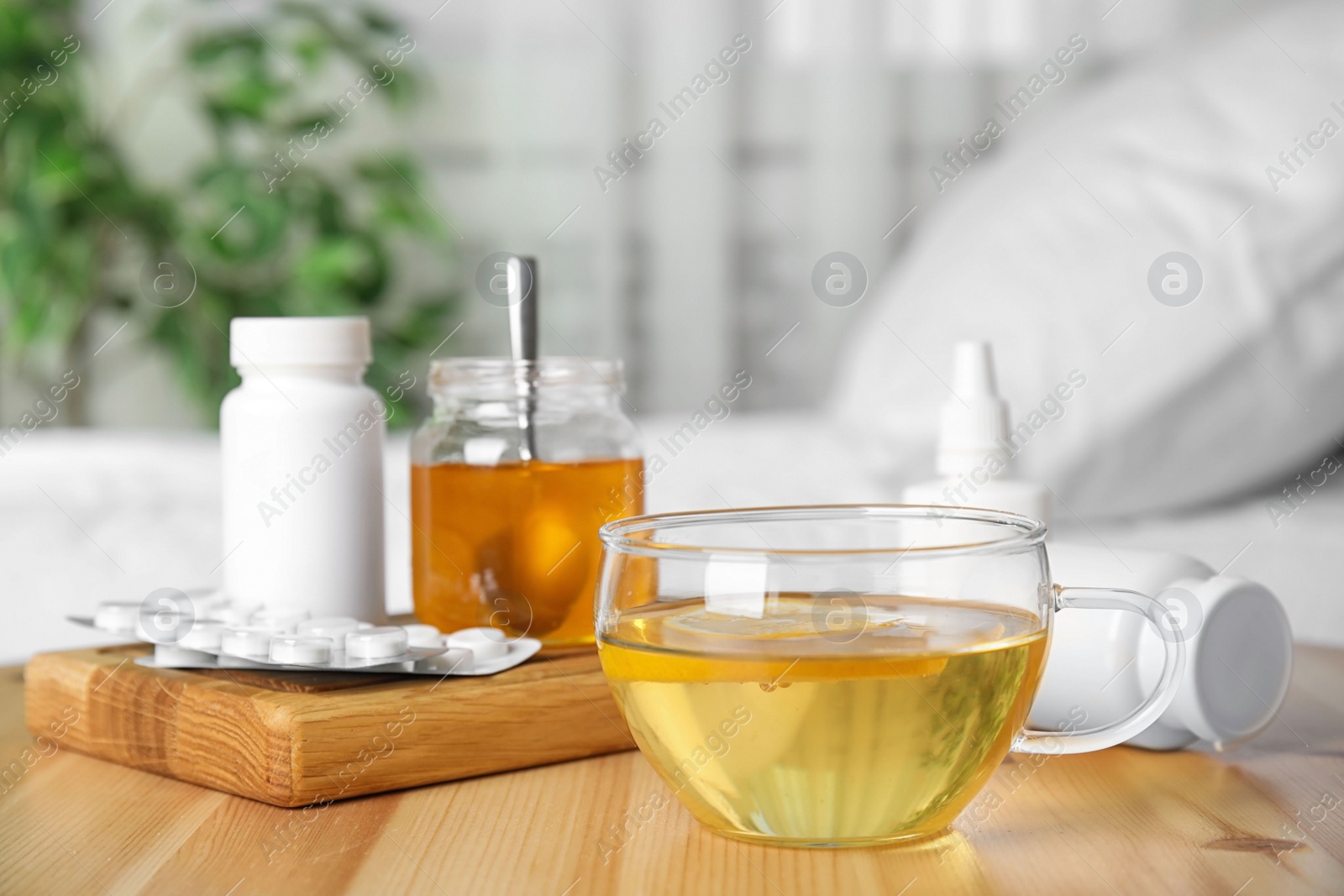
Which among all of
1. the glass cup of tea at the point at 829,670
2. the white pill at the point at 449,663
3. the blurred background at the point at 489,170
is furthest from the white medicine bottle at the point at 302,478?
the blurred background at the point at 489,170

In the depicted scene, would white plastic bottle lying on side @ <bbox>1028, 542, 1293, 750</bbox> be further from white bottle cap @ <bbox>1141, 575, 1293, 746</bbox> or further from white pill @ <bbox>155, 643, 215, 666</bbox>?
white pill @ <bbox>155, 643, 215, 666</bbox>

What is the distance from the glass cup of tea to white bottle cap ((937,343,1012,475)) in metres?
0.18

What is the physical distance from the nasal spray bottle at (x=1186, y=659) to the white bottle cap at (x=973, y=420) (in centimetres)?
7

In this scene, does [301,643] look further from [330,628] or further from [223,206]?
[223,206]

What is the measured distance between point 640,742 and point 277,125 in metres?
1.86

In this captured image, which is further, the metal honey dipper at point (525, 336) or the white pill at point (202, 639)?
the metal honey dipper at point (525, 336)

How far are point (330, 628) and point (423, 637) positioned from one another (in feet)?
0.14

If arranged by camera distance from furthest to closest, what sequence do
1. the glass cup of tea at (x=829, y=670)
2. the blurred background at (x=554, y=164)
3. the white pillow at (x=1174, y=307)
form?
1. the blurred background at (x=554, y=164)
2. the white pillow at (x=1174, y=307)
3. the glass cup of tea at (x=829, y=670)

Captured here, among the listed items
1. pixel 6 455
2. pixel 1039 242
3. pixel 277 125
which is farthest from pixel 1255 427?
pixel 277 125

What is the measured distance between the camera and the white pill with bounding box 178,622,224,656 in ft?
1.93

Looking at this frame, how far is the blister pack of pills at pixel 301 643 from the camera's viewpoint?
0.56 m

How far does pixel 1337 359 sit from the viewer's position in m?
1.01

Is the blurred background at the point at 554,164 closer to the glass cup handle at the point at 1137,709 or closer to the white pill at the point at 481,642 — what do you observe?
the white pill at the point at 481,642

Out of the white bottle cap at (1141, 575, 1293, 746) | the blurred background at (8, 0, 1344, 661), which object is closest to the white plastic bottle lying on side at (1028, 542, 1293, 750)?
the white bottle cap at (1141, 575, 1293, 746)
